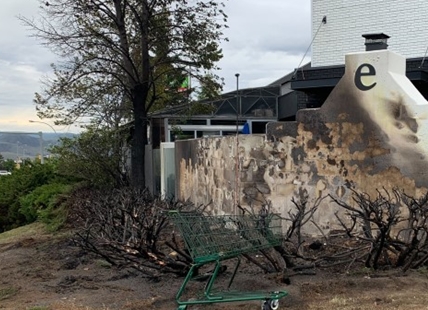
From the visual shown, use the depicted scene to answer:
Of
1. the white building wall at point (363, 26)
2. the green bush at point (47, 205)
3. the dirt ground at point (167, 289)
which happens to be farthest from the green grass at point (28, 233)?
the white building wall at point (363, 26)

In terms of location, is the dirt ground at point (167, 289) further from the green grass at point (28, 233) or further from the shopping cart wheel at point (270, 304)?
the green grass at point (28, 233)

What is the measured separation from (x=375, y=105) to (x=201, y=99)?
8.53 metres

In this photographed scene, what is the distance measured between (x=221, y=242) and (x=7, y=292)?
3520 mm

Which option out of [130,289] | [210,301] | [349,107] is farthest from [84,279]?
[349,107]

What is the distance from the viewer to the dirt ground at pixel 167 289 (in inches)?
229

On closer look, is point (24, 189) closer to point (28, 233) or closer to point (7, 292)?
point (28, 233)

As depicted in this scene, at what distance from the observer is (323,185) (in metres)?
8.98

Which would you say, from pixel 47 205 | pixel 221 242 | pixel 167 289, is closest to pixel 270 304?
pixel 221 242

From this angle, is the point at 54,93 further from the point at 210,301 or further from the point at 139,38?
the point at 210,301

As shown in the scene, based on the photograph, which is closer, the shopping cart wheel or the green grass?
the shopping cart wheel

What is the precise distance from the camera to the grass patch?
723cm

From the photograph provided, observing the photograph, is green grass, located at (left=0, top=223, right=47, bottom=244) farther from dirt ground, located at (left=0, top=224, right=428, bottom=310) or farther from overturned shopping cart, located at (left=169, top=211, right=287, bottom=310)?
overturned shopping cart, located at (left=169, top=211, right=287, bottom=310)

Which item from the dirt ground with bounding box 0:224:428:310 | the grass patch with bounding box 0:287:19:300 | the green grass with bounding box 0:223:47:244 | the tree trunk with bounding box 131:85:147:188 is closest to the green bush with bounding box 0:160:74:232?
Result: the green grass with bounding box 0:223:47:244

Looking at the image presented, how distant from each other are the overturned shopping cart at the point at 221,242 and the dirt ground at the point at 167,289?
29 cm
